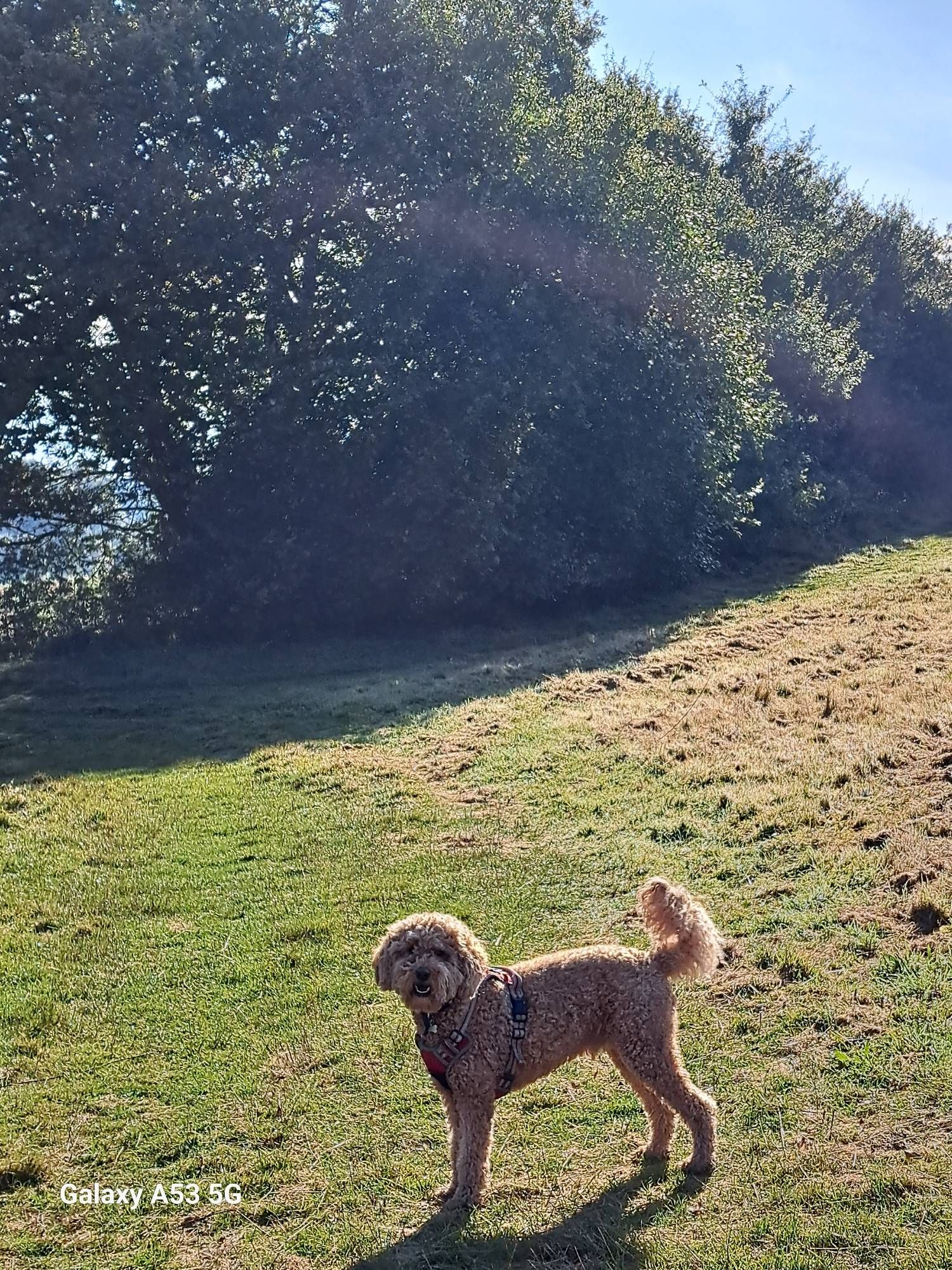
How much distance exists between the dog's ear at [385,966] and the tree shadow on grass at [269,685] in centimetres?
1069

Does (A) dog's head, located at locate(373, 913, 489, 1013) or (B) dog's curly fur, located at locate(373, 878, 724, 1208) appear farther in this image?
(B) dog's curly fur, located at locate(373, 878, 724, 1208)

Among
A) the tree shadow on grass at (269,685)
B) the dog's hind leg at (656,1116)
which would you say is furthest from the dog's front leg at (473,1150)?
the tree shadow on grass at (269,685)

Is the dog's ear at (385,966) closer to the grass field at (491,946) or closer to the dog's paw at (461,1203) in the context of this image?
the dog's paw at (461,1203)

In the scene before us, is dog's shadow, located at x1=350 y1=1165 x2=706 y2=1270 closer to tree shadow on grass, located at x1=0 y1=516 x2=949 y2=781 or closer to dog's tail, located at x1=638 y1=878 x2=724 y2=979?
dog's tail, located at x1=638 y1=878 x2=724 y2=979

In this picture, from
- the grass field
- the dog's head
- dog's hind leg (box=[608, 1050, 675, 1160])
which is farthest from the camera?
dog's hind leg (box=[608, 1050, 675, 1160])

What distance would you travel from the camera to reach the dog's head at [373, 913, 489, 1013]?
5496 mm

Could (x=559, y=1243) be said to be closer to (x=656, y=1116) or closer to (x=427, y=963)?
(x=656, y=1116)

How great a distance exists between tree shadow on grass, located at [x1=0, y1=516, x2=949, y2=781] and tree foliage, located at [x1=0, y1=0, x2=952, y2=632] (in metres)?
1.56

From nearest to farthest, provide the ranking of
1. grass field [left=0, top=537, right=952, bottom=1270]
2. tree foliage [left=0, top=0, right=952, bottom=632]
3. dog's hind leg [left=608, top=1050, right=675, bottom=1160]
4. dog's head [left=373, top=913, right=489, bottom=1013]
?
dog's head [left=373, top=913, right=489, bottom=1013]
grass field [left=0, top=537, right=952, bottom=1270]
dog's hind leg [left=608, top=1050, right=675, bottom=1160]
tree foliage [left=0, top=0, right=952, bottom=632]

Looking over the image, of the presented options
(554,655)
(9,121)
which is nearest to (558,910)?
(554,655)

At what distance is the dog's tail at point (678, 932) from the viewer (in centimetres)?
586

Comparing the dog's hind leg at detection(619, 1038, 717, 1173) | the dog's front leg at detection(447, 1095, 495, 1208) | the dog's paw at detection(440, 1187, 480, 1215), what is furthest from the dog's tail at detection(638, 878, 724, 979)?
the dog's paw at detection(440, 1187, 480, 1215)

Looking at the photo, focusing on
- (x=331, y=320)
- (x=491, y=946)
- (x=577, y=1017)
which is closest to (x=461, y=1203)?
(x=577, y=1017)

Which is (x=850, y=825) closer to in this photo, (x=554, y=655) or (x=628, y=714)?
(x=628, y=714)
